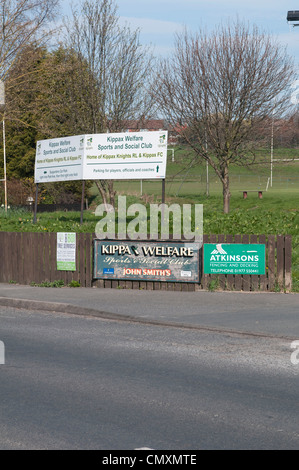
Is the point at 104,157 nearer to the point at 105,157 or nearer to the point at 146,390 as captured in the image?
the point at 105,157

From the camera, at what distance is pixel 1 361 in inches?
352

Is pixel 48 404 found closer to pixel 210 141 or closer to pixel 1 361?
pixel 1 361

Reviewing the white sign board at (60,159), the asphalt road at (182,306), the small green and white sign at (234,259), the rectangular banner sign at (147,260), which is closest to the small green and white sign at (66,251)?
the rectangular banner sign at (147,260)

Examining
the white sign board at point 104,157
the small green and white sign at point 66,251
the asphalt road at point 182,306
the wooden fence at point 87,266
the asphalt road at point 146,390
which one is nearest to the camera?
the asphalt road at point 146,390

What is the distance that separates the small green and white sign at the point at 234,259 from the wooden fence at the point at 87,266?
5.8 inches

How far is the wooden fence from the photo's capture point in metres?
15.2

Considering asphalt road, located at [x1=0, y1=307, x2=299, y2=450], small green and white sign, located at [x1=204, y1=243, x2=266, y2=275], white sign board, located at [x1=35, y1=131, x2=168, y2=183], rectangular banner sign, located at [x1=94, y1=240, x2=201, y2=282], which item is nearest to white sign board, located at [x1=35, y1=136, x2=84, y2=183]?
white sign board, located at [x1=35, y1=131, x2=168, y2=183]

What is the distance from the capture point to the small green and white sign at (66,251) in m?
17.6

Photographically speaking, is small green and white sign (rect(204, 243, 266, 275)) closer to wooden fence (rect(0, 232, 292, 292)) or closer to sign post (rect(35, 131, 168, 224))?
wooden fence (rect(0, 232, 292, 292))

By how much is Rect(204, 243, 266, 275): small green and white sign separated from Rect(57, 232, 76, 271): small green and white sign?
384 cm

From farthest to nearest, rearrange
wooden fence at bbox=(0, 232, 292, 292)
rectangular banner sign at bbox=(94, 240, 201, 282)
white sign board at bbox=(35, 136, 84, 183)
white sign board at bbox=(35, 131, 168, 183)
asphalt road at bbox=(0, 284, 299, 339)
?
1. white sign board at bbox=(35, 136, 84, 183)
2. white sign board at bbox=(35, 131, 168, 183)
3. rectangular banner sign at bbox=(94, 240, 201, 282)
4. wooden fence at bbox=(0, 232, 292, 292)
5. asphalt road at bbox=(0, 284, 299, 339)

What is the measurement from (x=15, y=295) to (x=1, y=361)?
267 inches

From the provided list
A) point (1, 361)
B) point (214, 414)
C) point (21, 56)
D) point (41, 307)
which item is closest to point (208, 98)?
point (21, 56)

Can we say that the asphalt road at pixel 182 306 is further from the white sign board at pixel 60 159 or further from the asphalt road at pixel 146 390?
the white sign board at pixel 60 159
